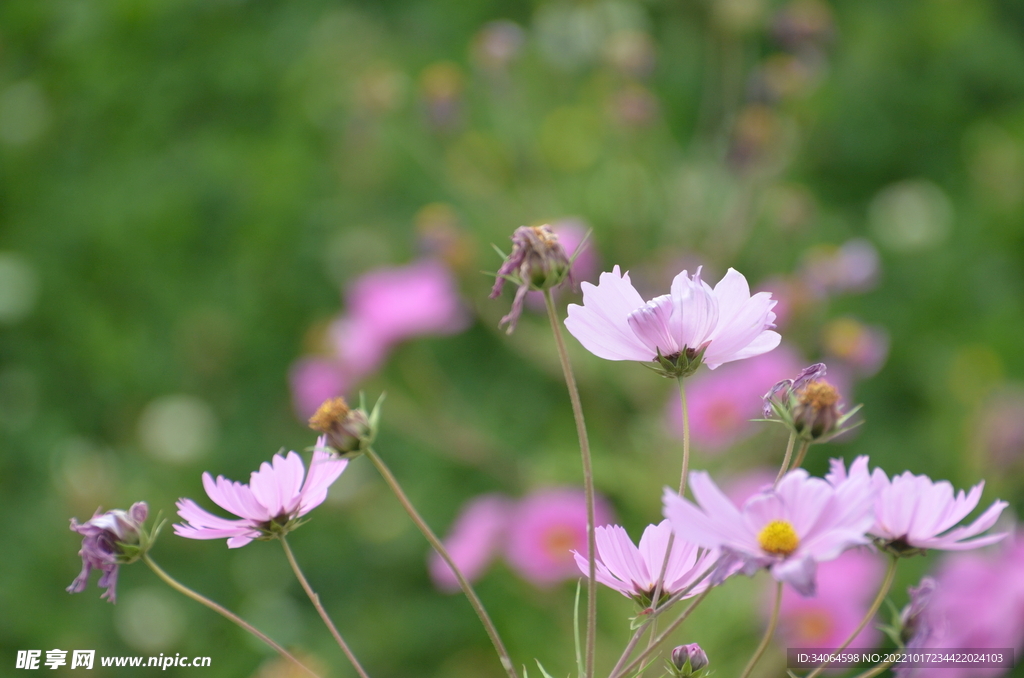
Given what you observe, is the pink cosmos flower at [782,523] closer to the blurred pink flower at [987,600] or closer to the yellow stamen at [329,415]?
the yellow stamen at [329,415]

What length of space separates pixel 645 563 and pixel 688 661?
0.03m

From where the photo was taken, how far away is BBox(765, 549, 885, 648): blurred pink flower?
62 centimetres

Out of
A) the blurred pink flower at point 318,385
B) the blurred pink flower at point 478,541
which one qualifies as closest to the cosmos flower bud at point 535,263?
the blurred pink flower at point 478,541

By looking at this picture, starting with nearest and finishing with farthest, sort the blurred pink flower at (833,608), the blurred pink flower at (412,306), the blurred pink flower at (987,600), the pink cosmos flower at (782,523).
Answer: the pink cosmos flower at (782,523), the blurred pink flower at (987,600), the blurred pink flower at (833,608), the blurred pink flower at (412,306)

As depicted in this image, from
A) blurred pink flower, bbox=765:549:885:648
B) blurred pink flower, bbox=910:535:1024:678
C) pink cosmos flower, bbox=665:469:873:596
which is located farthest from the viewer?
blurred pink flower, bbox=765:549:885:648

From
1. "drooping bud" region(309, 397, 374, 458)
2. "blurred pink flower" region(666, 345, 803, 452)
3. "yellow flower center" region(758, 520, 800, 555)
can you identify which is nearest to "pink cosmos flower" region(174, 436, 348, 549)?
"drooping bud" region(309, 397, 374, 458)

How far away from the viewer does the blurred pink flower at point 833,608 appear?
619mm

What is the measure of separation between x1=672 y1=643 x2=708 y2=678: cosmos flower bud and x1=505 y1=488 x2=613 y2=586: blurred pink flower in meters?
0.43

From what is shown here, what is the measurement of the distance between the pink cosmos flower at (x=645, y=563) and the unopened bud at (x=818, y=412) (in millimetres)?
44

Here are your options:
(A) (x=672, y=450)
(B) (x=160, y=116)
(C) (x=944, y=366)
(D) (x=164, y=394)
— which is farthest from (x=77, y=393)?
(C) (x=944, y=366)

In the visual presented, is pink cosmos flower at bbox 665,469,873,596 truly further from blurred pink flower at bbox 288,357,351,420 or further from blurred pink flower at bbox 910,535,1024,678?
blurred pink flower at bbox 288,357,351,420

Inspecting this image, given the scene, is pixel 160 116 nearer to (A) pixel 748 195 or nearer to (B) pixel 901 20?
(A) pixel 748 195

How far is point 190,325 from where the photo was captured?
45.5 inches

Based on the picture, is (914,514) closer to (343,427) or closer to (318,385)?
(343,427)
